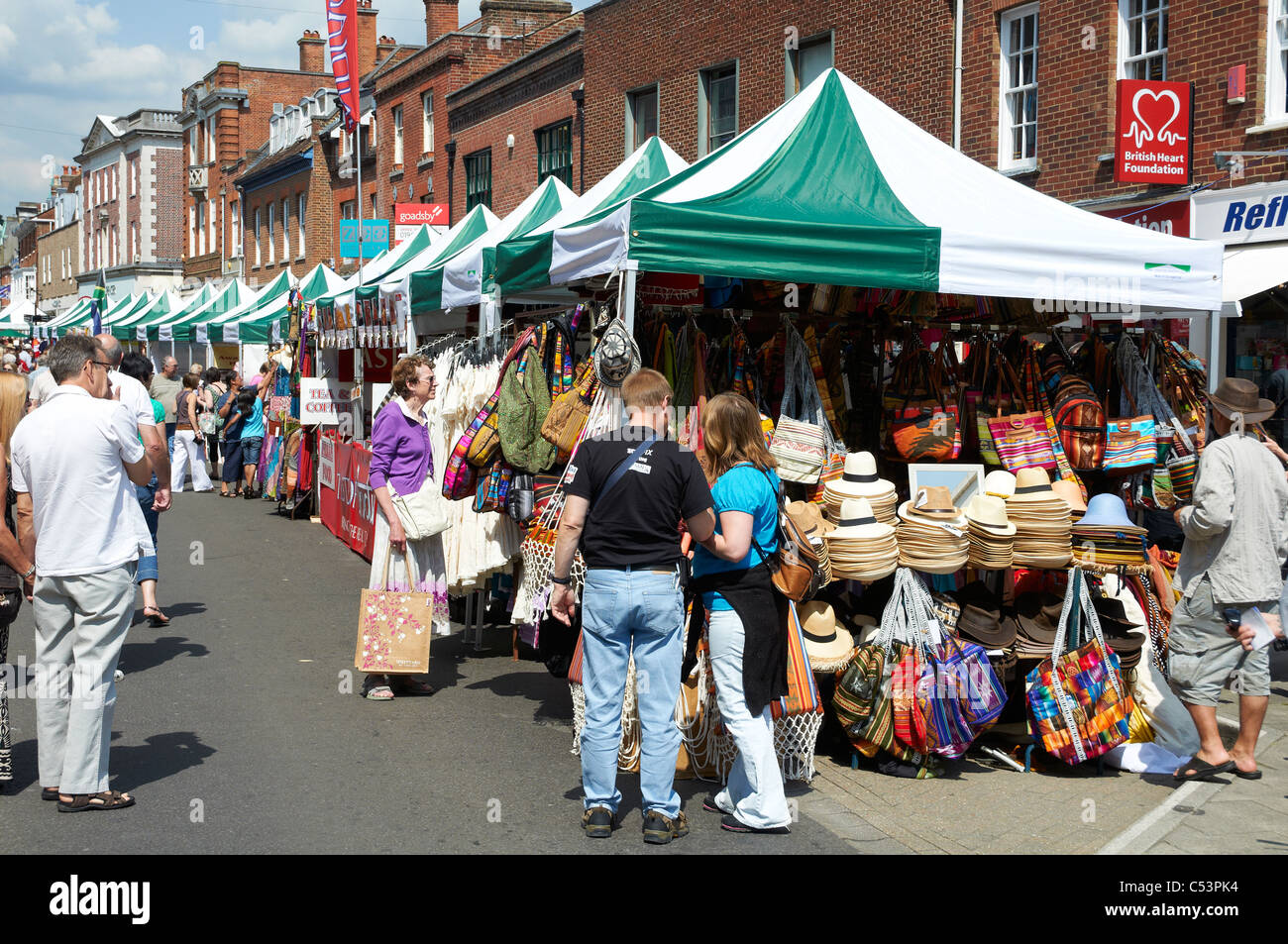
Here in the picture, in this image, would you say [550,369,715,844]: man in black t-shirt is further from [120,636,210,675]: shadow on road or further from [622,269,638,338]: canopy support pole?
[120,636,210,675]: shadow on road

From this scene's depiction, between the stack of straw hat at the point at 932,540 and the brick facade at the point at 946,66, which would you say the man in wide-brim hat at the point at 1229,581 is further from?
the brick facade at the point at 946,66

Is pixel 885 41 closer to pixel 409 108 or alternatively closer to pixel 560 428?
pixel 560 428

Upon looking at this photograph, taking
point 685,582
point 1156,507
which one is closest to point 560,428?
point 685,582

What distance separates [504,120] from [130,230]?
138 ft

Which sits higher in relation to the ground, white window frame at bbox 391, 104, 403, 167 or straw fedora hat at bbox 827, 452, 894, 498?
white window frame at bbox 391, 104, 403, 167

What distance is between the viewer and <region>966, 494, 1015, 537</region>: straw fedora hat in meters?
6.12

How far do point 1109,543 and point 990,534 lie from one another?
65 centimetres

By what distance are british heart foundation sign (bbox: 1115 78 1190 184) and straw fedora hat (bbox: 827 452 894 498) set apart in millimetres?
7559

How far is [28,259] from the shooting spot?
93438mm

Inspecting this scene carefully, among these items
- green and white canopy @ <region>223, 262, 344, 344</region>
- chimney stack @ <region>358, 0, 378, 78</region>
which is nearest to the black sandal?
green and white canopy @ <region>223, 262, 344, 344</region>

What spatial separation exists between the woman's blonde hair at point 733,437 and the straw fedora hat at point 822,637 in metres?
1.21

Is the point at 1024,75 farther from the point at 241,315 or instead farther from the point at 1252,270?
the point at 241,315

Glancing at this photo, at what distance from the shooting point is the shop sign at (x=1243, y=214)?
11.7m

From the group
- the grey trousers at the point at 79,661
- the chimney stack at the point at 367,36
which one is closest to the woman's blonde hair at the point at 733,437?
the grey trousers at the point at 79,661
